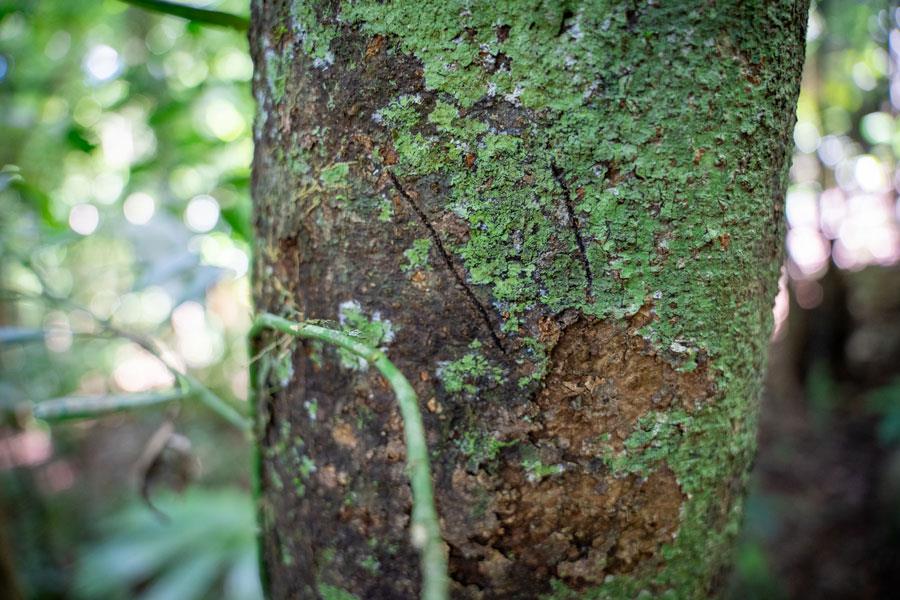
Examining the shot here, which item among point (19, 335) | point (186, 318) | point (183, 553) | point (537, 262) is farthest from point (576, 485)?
point (186, 318)

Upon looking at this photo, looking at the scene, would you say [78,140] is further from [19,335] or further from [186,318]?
[186,318]

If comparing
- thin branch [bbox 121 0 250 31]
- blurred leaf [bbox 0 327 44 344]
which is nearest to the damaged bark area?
thin branch [bbox 121 0 250 31]

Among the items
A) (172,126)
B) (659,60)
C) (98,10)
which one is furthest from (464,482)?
(98,10)

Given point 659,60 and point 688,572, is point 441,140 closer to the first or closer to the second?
point 659,60

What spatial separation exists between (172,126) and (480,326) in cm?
115

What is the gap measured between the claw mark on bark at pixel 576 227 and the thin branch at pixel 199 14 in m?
0.40

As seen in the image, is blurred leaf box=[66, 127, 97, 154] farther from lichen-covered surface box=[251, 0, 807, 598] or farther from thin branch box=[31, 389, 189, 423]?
lichen-covered surface box=[251, 0, 807, 598]

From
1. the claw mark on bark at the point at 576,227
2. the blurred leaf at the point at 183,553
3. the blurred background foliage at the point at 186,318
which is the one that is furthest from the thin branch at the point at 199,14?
the blurred leaf at the point at 183,553

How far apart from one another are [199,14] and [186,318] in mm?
2424

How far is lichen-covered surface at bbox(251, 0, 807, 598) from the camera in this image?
359 millimetres

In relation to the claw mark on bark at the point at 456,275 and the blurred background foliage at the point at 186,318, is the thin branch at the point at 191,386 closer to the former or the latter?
the blurred background foliage at the point at 186,318

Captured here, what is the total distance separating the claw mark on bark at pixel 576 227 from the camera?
1.19 ft

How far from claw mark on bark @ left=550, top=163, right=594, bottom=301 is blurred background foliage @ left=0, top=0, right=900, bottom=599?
0.71 ft

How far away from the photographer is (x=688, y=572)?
44 centimetres
